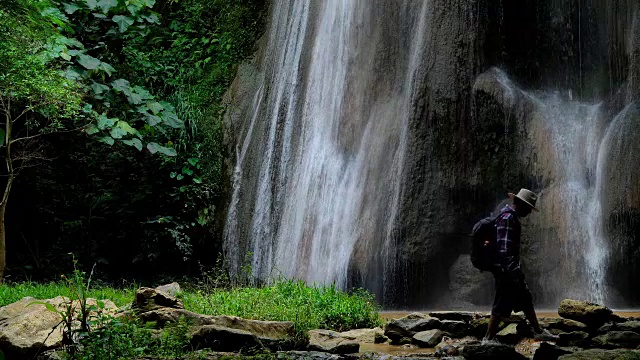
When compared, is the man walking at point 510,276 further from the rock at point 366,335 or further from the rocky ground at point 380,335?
the rock at point 366,335

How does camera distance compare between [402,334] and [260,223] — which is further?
[260,223]

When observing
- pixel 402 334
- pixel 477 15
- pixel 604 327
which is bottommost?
pixel 402 334

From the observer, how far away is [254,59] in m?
→ 17.6

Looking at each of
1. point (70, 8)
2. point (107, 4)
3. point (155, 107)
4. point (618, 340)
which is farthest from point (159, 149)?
point (618, 340)

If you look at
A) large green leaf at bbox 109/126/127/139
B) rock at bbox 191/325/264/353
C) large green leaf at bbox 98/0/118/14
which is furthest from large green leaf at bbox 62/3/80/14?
rock at bbox 191/325/264/353

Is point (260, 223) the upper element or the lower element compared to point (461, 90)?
lower

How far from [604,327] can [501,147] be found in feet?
17.7

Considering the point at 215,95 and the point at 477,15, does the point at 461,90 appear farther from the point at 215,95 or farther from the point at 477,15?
the point at 215,95

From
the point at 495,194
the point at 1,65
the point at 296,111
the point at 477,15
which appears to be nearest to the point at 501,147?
the point at 495,194

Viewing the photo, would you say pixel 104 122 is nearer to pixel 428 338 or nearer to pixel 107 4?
pixel 107 4

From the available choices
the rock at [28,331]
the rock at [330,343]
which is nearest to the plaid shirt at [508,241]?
the rock at [330,343]

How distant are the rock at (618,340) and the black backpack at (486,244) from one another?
1087 mm

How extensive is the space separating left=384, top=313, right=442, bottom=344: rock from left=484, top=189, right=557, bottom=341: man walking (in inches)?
35.2

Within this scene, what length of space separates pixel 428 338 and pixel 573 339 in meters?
1.34
